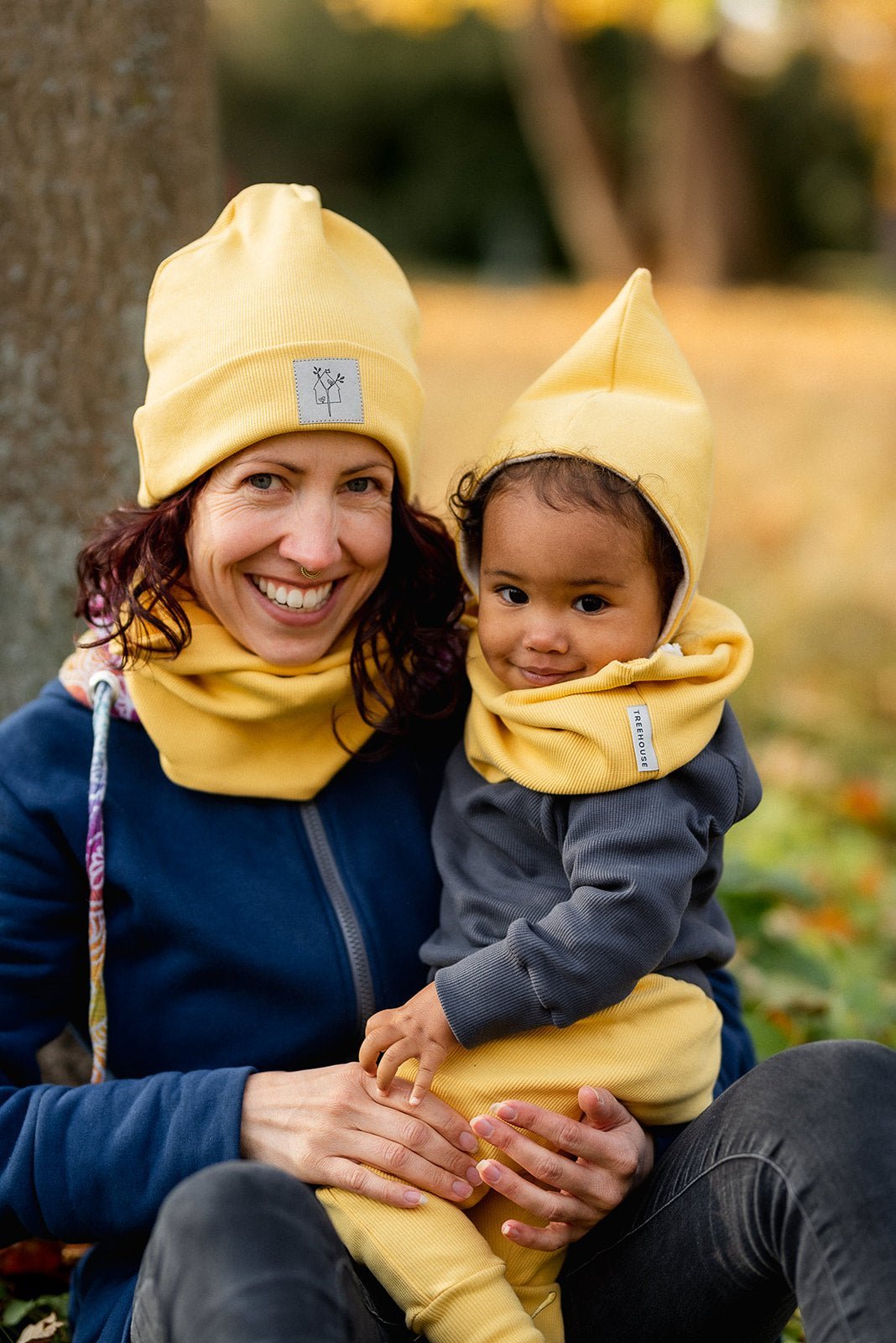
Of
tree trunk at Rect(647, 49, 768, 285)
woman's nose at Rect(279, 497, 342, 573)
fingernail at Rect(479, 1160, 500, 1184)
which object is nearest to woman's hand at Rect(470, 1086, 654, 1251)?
fingernail at Rect(479, 1160, 500, 1184)

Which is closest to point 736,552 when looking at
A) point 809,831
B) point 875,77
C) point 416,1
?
point 809,831

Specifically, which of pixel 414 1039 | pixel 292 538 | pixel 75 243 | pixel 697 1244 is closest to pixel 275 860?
pixel 414 1039

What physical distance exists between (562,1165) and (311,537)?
3.22 ft

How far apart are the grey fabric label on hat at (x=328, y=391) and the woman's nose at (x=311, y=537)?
13cm

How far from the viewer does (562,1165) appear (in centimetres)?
202

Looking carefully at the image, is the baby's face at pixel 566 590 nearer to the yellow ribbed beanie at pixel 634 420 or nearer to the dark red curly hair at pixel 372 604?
the yellow ribbed beanie at pixel 634 420

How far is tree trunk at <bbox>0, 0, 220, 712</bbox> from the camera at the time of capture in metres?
2.72

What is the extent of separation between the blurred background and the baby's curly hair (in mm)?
506

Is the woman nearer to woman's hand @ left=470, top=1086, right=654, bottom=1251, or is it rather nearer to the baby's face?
woman's hand @ left=470, top=1086, right=654, bottom=1251

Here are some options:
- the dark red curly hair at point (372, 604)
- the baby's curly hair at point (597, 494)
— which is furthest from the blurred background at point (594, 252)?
the baby's curly hair at point (597, 494)

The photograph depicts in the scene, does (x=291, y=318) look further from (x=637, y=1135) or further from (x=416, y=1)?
(x=416, y=1)

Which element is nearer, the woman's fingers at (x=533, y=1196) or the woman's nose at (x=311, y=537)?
the woman's fingers at (x=533, y=1196)

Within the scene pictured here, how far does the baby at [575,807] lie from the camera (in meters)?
1.98

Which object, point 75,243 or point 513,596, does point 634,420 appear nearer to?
point 513,596
